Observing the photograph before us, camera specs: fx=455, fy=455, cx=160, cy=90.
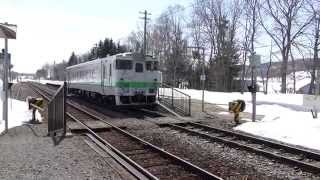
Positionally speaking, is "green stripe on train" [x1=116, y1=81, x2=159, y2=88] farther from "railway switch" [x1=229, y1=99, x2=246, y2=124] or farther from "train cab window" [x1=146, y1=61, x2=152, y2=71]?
"railway switch" [x1=229, y1=99, x2=246, y2=124]

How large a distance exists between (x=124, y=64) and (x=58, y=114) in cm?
1092

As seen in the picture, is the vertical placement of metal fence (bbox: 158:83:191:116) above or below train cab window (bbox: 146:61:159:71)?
below

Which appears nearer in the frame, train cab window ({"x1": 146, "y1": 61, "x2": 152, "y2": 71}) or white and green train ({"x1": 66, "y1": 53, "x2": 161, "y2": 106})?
white and green train ({"x1": 66, "y1": 53, "x2": 161, "y2": 106})

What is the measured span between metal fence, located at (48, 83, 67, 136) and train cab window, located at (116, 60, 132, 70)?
10.2 meters

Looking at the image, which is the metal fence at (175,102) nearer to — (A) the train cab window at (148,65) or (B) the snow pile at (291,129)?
(A) the train cab window at (148,65)

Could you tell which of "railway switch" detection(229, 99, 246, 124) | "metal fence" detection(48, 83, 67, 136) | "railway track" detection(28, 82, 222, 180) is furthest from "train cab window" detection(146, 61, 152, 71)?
"metal fence" detection(48, 83, 67, 136)

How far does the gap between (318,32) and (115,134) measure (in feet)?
112

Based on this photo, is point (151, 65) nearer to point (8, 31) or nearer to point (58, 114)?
point (58, 114)

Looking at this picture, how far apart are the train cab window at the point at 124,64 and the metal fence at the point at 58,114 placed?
1019 cm

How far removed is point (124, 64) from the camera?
25328mm


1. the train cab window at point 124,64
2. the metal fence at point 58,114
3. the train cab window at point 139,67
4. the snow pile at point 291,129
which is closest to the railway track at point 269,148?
the snow pile at point 291,129

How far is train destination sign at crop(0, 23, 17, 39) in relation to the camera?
14699mm

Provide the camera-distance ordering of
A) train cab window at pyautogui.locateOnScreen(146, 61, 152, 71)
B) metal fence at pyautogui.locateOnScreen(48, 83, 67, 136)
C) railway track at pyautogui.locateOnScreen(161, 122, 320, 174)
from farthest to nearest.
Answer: train cab window at pyautogui.locateOnScreen(146, 61, 152, 71), metal fence at pyautogui.locateOnScreen(48, 83, 67, 136), railway track at pyautogui.locateOnScreen(161, 122, 320, 174)

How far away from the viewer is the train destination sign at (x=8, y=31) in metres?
14.7
